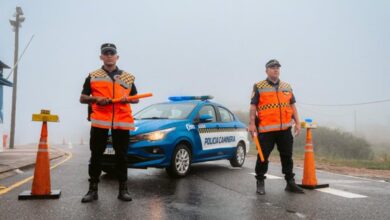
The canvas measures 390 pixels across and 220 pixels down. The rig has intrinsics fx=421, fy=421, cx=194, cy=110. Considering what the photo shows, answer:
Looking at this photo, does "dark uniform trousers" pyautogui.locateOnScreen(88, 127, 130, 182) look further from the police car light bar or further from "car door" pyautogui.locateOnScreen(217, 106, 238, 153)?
"car door" pyautogui.locateOnScreen(217, 106, 238, 153)

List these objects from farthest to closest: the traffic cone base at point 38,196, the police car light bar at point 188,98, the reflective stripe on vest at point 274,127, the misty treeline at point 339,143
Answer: the misty treeline at point 339,143 → the police car light bar at point 188,98 → the reflective stripe on vest at point 274,127 → the traffic cone base at point 38,196

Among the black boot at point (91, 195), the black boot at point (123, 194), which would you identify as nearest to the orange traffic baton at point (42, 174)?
the black boot at point (91, 195)

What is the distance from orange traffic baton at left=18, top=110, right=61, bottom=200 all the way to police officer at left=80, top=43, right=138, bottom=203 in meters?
0.69

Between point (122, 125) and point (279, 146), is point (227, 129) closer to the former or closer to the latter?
point (279, 146)

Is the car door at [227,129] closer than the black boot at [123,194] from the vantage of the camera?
No

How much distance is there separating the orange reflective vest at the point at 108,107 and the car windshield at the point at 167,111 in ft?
10.2

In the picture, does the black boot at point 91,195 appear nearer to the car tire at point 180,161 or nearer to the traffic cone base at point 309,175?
the car tire at point 180,161

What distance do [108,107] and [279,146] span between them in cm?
291

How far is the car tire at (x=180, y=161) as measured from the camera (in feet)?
26.4

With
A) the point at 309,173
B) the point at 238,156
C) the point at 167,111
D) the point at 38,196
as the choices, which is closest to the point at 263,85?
the point at 309,173

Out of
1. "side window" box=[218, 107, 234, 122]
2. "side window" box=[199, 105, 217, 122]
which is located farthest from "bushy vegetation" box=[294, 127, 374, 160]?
"side window" box=[199, 105, 217, 122]

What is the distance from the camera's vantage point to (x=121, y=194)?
580 centimetres

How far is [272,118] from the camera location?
21.9 ft

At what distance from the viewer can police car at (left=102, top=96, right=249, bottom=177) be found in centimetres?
769
